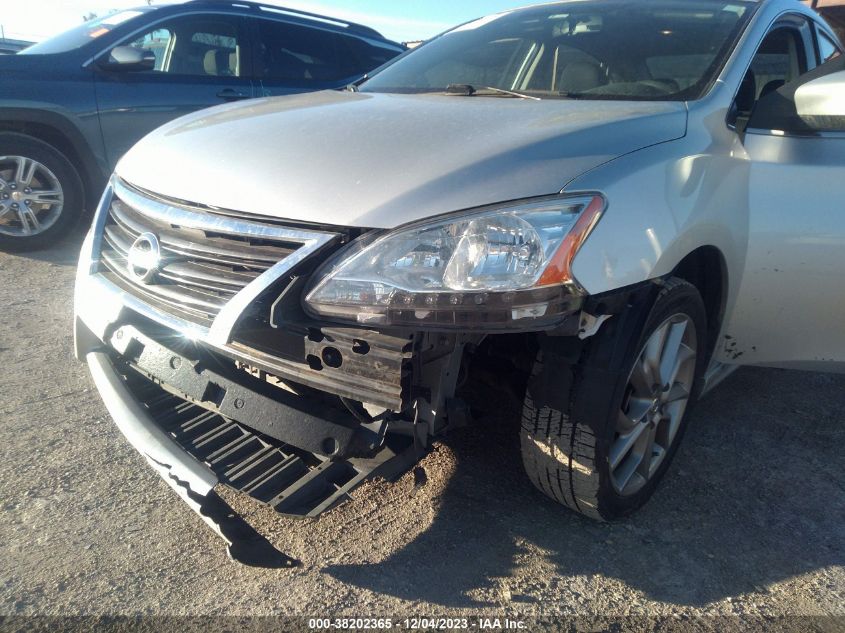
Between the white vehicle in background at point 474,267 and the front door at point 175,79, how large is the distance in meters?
2.80

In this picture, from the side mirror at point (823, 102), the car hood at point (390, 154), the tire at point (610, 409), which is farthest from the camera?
the side mirror at point (823, 102)

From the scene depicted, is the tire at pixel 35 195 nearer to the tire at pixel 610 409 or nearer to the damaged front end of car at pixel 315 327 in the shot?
the damaged front end of car at pixel 315 327

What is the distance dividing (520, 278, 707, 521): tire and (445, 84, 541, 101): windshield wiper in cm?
101

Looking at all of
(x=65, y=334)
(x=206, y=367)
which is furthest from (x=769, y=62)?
(x=65, y=334)

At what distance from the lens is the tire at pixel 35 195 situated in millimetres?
4867

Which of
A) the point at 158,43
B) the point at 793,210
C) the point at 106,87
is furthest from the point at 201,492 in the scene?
the point at 158,43

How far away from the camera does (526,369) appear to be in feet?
6.97

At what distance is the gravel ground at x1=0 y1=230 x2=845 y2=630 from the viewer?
2029 mm

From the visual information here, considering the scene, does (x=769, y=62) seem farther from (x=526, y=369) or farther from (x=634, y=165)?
(x=526, y=369)

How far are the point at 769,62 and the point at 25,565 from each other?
3.33 m

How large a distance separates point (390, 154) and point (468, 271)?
469 millimetres

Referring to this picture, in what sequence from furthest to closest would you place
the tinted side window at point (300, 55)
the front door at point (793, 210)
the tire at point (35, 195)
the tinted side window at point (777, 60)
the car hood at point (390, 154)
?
the tinted side window at point (300, 55)
the tire at point (35, 195)
the tinted side window at point (777, 60)
the front door at point (793, 210)
the car hood at point (390, 154)

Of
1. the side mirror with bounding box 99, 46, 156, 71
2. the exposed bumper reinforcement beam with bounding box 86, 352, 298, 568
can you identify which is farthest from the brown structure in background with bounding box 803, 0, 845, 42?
the exposed bumper reinforcement beam with bounding box 86, 352, 298, 568

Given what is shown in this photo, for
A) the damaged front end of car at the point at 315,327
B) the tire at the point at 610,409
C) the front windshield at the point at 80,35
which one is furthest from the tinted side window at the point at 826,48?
the front windshield at the point at 80,35
